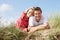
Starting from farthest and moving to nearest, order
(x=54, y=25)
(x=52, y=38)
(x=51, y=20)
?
(x=51, y=20) → (x=54, y=25) → (x=52, y=38)

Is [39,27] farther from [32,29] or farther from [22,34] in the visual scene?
[22,34]

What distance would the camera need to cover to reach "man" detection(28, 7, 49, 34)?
6840 millimetres

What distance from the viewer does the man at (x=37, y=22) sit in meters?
6.84

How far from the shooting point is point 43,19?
7465 mm

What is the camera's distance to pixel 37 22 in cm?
729

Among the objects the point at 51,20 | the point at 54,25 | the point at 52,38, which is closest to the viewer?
the point at 52,38

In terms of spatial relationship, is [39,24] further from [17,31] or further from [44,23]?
[17,31]

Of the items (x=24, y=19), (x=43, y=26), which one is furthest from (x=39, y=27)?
(x=24, y=19)

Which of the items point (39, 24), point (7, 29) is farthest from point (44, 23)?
point (7, 29)

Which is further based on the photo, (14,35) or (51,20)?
(51,20)

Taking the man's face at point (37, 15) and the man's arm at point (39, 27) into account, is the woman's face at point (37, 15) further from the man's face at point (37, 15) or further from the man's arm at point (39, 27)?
the man's arm at point (39, 27)

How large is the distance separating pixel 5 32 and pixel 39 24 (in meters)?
1.44

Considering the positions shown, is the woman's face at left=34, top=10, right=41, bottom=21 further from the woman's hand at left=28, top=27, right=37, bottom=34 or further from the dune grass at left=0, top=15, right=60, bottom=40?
the dune grass at left=0, top=15, right=60, bottom=40

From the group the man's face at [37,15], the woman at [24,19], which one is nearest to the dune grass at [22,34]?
the woman at [24,19]
